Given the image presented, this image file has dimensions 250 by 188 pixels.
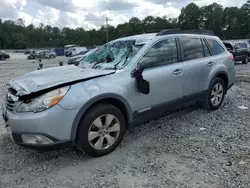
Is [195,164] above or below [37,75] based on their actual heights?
below

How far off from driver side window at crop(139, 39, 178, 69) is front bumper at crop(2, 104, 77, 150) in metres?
1.43

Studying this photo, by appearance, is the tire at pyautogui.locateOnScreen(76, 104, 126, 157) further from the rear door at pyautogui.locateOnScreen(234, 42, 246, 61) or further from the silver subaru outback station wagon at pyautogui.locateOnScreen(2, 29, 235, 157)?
the rear door at pyautogui.locateOnScreen(234, 42, 246, 61)

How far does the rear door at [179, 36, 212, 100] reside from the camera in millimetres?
4387

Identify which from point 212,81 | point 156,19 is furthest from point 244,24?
point 212,81

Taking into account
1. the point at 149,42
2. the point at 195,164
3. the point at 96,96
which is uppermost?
the point at 149,42

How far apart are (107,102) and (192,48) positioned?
2.11 meters

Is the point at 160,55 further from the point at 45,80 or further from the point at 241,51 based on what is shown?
the point at 241,51

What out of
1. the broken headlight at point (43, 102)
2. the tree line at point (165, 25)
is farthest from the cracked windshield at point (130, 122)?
the tree line at point (165, 25)

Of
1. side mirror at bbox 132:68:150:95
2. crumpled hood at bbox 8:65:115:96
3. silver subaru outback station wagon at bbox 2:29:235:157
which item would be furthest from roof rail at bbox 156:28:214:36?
crumpled hood at bbox 8:65:115:96

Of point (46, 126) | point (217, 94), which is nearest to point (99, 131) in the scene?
point (46, 126)

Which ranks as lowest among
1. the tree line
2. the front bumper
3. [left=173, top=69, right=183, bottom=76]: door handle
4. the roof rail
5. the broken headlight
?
the front bumper

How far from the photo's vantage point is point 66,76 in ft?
11.3

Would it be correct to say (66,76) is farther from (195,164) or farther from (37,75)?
(195,164)

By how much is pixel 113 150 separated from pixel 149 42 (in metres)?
1.75
